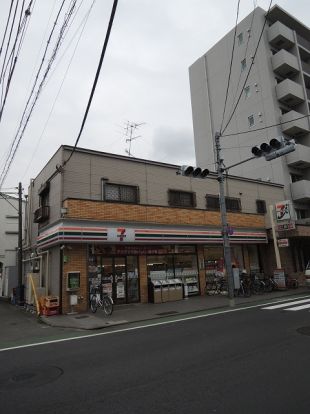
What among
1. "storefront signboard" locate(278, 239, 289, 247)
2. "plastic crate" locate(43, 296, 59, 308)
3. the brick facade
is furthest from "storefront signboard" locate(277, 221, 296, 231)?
"plastic crate" locate(43, 296, 59, 308)

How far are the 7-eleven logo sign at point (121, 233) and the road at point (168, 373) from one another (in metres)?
7.05

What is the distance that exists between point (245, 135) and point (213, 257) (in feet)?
56.3

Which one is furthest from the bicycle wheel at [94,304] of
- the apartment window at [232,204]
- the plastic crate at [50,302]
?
the apartment window at [232,204]

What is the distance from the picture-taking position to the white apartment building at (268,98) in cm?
3144

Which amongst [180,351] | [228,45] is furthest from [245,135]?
[180,351]

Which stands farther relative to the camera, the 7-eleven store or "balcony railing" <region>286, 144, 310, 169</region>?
"balcony railing" <region>286, 144, 310, 169</region>

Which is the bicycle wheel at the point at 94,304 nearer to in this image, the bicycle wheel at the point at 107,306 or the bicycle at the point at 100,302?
the bicycle at the point at 100,302

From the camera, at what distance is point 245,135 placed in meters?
33.9

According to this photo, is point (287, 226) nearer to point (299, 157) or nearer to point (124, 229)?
point (124, 229)

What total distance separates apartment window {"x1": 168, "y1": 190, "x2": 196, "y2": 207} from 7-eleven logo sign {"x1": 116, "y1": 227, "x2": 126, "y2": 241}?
4.12m

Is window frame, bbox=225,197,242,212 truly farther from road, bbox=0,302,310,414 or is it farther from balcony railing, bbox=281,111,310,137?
road, bbox=0,302,310,414

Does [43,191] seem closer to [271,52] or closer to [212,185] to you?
[212,185]

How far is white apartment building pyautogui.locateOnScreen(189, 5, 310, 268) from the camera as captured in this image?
31438 millimetres

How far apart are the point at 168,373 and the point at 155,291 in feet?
37.5
